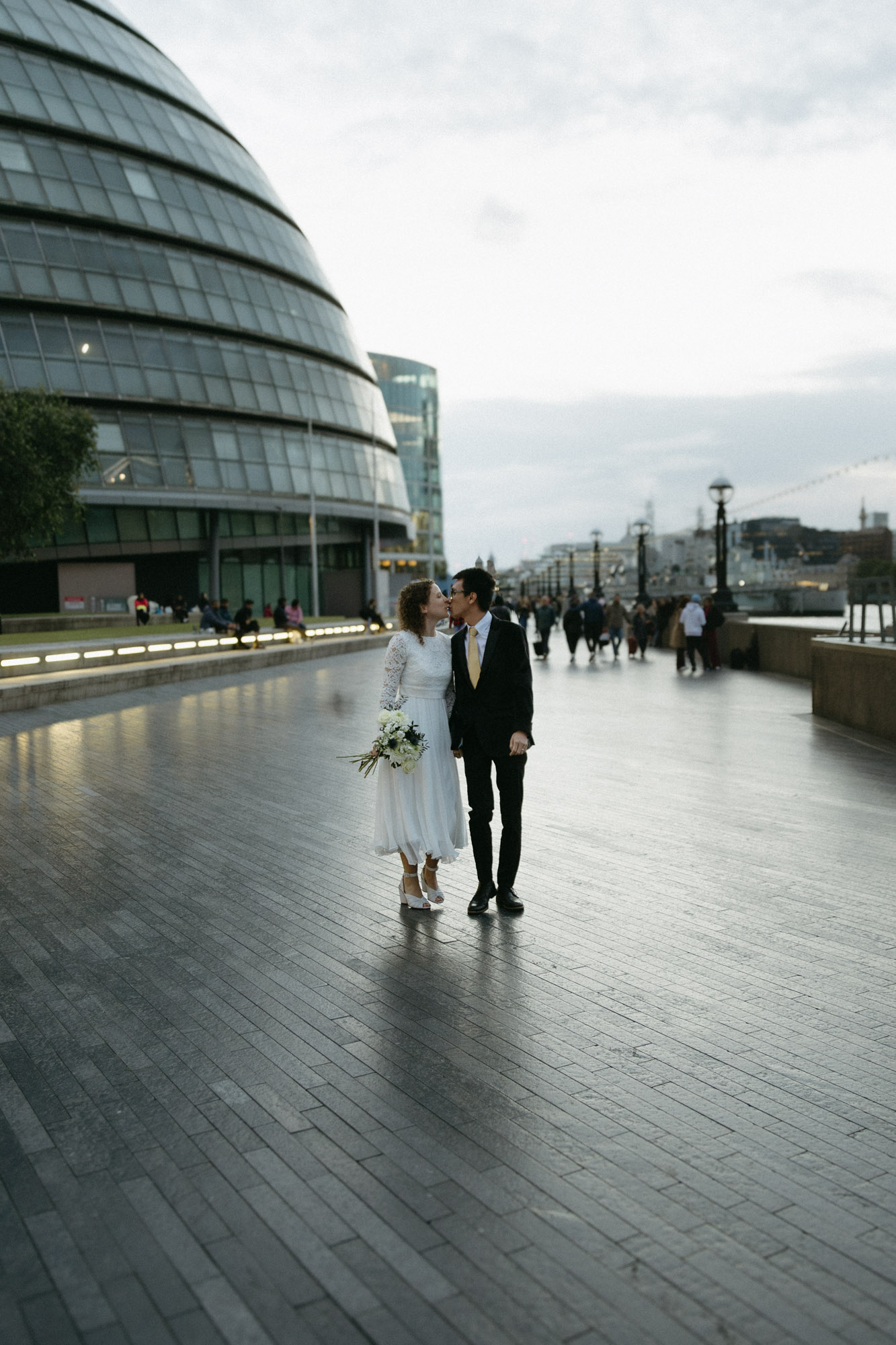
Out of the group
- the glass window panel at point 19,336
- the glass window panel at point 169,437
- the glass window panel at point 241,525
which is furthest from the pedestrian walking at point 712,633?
the glass window panel at point 241,525

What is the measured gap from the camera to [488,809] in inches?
280

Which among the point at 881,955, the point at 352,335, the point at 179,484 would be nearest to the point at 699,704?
the point at 881,955

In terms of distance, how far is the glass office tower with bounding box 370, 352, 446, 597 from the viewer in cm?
11981

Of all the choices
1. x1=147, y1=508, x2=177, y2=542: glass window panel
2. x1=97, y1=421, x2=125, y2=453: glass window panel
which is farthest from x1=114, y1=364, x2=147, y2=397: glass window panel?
x1=147, y1=508, x2=177, y2=542: glass window panel

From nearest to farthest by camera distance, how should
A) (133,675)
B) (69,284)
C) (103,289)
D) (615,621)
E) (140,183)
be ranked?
(133,675), (615,621), (69,284), (103,289), (140,183)

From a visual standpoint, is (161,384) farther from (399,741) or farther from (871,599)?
(399,741)

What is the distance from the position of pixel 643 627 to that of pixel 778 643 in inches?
248

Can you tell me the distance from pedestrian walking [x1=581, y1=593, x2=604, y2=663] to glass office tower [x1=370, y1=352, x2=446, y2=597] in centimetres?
8190

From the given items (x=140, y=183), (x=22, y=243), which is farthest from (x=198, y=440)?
(x=140, y=183)

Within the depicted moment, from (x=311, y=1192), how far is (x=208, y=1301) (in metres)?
0.58

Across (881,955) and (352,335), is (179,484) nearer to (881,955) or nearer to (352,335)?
(352,335)

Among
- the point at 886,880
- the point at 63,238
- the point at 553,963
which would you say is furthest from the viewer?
the point at 63,238

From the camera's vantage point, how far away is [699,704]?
1911 centimetres

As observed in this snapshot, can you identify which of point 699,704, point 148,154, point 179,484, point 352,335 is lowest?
point 699,704
